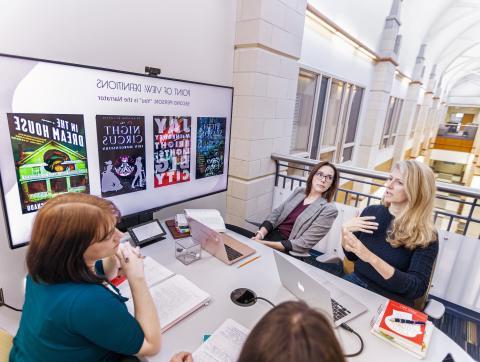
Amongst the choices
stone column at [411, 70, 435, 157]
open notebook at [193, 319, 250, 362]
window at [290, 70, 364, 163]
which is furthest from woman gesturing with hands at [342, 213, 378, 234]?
stone column at [411, 70, 435, 157]

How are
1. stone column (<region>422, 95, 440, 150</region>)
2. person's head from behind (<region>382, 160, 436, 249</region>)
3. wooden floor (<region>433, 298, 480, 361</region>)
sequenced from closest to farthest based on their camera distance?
person's head from behind (<region>382, 160, 436, 249</region>), wooden floor (<region>433, 298, 480, 361</region>), stone column (<region>422, 95, 440, 150</region>)

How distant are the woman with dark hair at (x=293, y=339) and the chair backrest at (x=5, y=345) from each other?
0.79 metres

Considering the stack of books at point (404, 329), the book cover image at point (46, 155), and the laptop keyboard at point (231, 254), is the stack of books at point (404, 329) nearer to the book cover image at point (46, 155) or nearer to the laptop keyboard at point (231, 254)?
the laptop keyboard at point (231, 254)

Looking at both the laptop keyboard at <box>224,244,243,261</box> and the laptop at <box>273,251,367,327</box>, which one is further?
the laptop keyboard at <box>224,244,243,261</box>

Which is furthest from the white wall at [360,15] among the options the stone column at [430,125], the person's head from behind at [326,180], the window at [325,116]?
the stone column at [430,125]

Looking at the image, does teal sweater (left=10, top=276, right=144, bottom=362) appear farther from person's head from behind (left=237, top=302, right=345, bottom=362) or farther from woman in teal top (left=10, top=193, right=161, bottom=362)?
person's head from behind (left=237, top=302, right=345, bottom=362)

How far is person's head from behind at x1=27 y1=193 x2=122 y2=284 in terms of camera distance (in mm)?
691

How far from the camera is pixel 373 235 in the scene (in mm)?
1445

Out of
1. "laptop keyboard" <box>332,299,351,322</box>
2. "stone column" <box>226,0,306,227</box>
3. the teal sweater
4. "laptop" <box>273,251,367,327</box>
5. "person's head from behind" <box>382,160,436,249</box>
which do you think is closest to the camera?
the teal sweater

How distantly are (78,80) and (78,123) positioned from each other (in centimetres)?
19

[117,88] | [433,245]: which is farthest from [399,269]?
[117,88]

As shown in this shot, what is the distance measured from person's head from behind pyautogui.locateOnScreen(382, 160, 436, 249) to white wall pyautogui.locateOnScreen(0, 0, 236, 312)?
1.50m

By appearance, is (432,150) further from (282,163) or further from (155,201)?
(155,201)

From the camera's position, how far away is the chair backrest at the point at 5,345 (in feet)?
2.52
